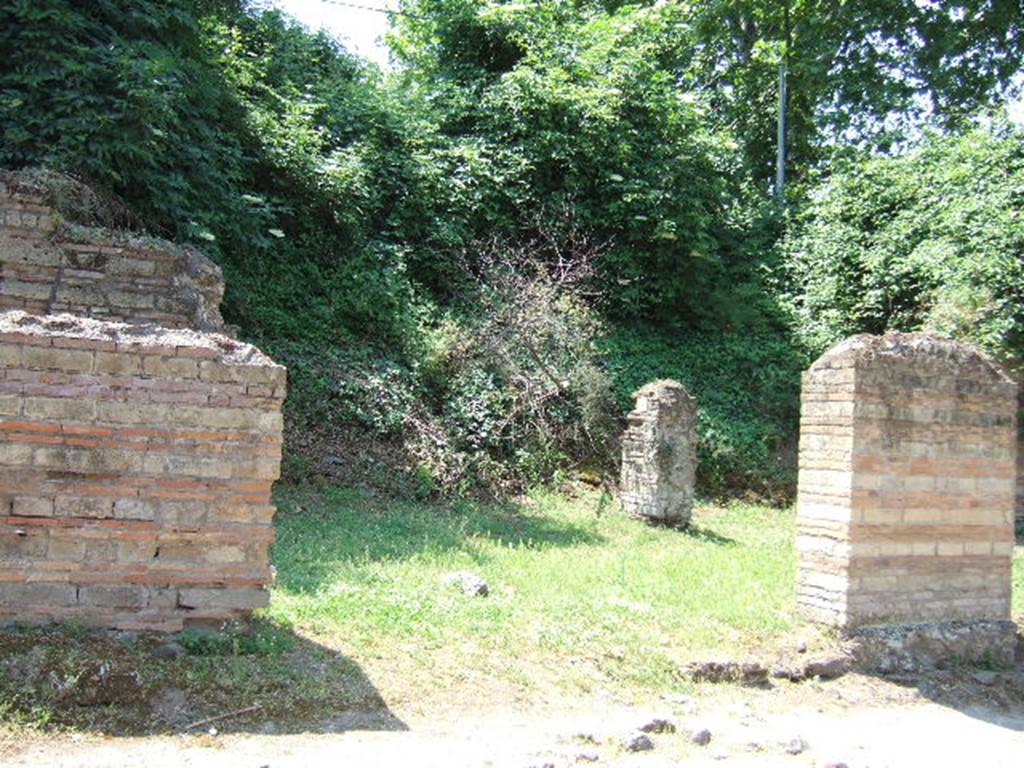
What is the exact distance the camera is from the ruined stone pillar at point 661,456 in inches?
467

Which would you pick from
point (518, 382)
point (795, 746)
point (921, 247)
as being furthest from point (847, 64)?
point (795, 746)

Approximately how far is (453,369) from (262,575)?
8939 millimetres

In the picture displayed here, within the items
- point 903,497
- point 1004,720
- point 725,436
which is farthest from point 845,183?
point 1004,720

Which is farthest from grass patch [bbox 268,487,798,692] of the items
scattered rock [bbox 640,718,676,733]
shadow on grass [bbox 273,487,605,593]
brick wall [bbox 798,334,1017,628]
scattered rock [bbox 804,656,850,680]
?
brick wall [bbox 798,334,1017,628]

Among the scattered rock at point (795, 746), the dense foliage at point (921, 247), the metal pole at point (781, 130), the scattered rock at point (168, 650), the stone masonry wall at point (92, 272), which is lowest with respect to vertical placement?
the scattered rock at point (795, 746)

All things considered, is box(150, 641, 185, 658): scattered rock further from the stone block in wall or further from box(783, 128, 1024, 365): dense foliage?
box(783, 128, 1024, 365): dense foliage

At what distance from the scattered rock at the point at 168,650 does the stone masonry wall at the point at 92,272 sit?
3.60m

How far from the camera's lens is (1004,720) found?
19.3ft

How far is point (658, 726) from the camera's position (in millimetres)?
4930

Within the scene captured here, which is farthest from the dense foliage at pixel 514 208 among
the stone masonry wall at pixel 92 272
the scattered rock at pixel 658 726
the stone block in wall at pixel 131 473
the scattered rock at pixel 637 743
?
the scattered rock at pixel 637 743

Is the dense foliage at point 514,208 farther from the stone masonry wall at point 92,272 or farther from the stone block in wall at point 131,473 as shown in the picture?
the stone block in wall at point 131,473

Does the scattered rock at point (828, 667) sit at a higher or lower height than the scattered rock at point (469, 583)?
lower

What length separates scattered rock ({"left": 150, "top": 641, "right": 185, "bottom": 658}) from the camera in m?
4.76

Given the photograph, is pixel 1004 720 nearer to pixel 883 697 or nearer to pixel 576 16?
pixel 883 697
